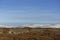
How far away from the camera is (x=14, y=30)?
33.3 feet

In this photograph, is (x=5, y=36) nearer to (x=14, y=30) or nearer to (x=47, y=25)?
(x=14, y=30)

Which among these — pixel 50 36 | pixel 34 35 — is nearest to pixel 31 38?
pixel 34 35

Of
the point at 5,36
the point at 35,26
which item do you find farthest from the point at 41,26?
the point at 5,36

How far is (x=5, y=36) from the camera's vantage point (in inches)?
394

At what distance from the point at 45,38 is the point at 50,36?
24 centimetres

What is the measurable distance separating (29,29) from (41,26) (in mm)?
543

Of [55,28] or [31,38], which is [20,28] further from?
[55,28]

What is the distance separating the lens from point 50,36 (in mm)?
9992

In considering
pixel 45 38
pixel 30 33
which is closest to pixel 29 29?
pixel 30 33

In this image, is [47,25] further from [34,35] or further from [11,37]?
[11,37]

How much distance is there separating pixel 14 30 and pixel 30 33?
2.35ft

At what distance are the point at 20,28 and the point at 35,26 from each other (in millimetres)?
673

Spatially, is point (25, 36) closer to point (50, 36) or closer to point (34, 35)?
point (34, 35)

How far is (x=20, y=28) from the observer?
10219mm
